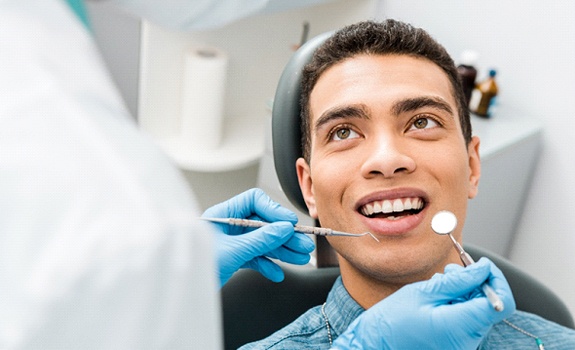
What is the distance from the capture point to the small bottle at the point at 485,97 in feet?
6.95

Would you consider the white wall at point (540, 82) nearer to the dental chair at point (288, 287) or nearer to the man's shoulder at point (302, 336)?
the dental chair at point (288, 287)

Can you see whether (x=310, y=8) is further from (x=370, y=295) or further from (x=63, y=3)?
(x=63, y=3)

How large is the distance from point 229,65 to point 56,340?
228 cm

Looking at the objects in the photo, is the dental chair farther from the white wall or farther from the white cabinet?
the white wall

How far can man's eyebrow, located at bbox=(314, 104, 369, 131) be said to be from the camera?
124cm

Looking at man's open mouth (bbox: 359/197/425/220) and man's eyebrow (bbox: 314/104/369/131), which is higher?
man's eyebrow (bbox: 314/104/369/131)

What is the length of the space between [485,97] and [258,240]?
121 cm

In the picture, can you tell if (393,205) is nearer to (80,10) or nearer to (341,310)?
(341,310)

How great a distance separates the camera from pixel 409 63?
4.26ft

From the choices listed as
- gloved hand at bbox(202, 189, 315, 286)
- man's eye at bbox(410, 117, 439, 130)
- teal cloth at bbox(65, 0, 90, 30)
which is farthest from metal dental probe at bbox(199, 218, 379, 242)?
teal cloth at bbox(65, 0, 90, 30)

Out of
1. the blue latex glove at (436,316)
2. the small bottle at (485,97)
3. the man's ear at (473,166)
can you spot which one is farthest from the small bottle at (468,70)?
the blue latex glove at (436,316)

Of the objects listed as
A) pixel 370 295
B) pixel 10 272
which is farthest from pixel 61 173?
pixel 370 295

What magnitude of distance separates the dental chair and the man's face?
0.14 ft

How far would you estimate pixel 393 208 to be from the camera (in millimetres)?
1198
